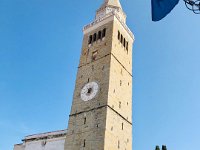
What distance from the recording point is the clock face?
26031mm

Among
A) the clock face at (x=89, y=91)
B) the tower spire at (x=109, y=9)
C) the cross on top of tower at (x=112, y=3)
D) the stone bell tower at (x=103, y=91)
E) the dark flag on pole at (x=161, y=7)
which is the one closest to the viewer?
the dark flag on pole at (x=161, y=7)

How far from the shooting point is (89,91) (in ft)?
87.1

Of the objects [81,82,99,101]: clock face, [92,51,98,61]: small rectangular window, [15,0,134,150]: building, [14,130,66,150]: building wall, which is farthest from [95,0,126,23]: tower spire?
[14,130,66,150]: building wall

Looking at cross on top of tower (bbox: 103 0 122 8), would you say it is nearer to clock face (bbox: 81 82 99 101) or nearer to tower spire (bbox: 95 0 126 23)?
tower spire (bbox: 95 0 126 23)

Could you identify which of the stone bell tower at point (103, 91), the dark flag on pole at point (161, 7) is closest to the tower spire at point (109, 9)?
the stone bell tower at point (103, 91)

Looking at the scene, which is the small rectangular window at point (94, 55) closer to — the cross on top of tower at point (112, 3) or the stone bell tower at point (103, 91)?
the stone bell tower at point (103, 91)

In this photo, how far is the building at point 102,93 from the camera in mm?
23438

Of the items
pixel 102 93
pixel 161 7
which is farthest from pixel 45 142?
pixel 161 7

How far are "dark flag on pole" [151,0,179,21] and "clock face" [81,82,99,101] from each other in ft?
61.8

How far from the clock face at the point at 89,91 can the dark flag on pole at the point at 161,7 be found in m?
18.8

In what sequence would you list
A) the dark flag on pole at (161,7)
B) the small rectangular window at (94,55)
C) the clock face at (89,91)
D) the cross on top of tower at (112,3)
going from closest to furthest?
the dark flag on pole at (161,7)
the clock face at (89,91)
the small rectangular window at (94,55)
the cross on top of tower at (112,3)

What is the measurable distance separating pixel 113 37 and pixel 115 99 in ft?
24.6

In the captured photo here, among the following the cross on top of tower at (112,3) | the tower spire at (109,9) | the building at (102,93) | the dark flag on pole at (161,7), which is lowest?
the dark flag on pole at (161,7)

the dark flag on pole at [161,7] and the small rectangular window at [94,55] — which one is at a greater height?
the small rectangular window at [94,55]
